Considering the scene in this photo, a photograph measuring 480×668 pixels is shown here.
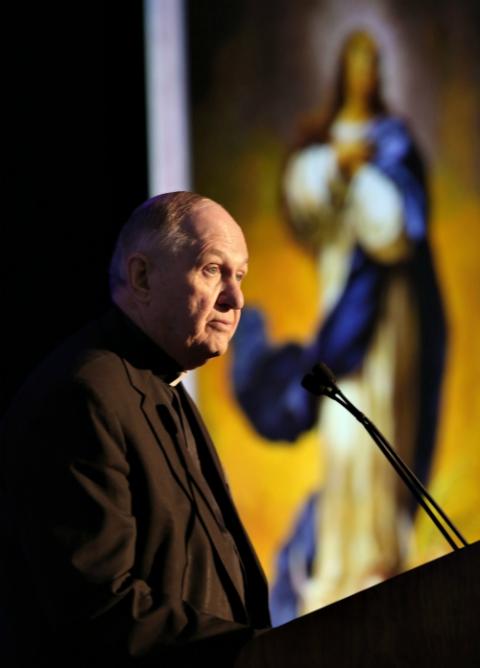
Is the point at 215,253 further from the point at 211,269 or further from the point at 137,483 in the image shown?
the point at 137,483


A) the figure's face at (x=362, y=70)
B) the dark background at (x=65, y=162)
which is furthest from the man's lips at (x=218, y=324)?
the figure's face at (x=362, y=70)

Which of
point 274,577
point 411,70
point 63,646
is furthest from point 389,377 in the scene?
point 63,646

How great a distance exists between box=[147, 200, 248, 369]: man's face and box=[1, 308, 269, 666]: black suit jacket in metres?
0.06

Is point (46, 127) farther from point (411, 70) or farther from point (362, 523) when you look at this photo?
point (362, 523)

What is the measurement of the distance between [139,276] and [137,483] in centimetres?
46

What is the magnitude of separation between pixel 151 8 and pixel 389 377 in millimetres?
1651

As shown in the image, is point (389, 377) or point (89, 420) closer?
point (89, 420)

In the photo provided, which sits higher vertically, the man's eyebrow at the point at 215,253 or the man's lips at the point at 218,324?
the man's eyebrow at the point at 215,253

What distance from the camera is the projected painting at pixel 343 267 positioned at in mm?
4957

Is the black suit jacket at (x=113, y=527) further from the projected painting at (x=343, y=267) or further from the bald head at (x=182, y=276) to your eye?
the projected painting at (x=343, y=267)

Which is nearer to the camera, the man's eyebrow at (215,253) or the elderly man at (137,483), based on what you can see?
the elderly man at (137,483)

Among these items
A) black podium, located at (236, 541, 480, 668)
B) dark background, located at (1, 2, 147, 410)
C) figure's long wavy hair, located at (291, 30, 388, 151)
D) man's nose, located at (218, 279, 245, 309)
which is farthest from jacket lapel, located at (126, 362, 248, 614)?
figure's long wavy hair, located at (291, 30, 388, 151)

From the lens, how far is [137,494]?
2.50 meters

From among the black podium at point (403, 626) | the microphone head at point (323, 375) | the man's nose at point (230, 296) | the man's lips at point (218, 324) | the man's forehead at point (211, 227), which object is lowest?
the black podium at point (403, 626)
